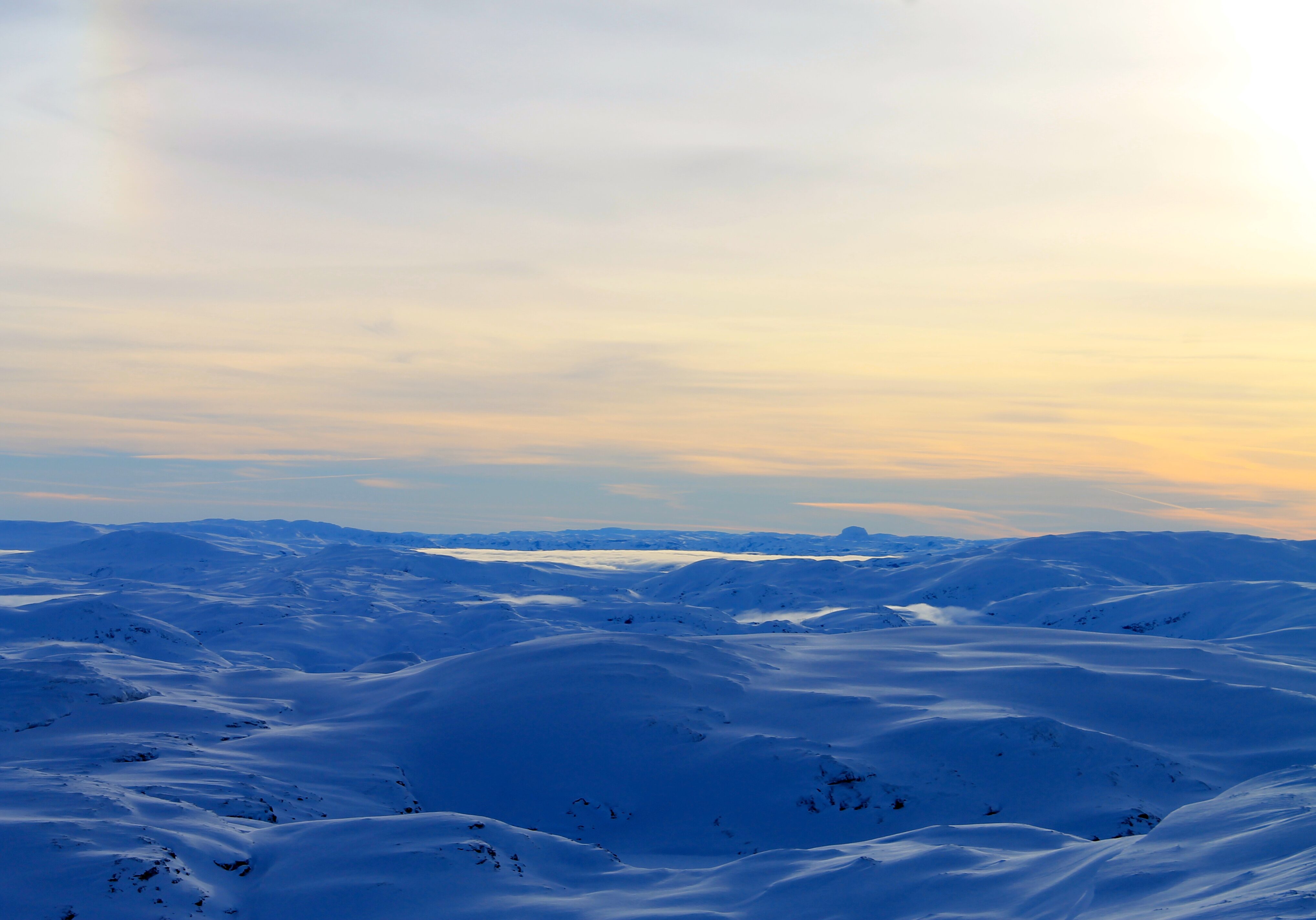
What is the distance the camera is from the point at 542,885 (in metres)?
8.02

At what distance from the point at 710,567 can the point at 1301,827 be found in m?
82.1

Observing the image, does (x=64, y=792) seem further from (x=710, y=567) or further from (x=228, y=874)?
(x=710, y=567)

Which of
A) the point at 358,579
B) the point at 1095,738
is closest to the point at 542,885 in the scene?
the point at 1095,738

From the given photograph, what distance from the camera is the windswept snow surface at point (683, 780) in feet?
23.3

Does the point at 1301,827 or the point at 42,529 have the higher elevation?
the point at 1301,827

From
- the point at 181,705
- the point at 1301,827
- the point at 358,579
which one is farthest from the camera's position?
the point at 358,579

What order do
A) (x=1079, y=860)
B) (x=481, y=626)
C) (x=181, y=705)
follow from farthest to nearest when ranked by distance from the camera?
(x=481, y=626) → (x=181, y=705) → (x=1079, y=860)

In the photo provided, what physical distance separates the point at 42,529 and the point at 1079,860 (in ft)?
683

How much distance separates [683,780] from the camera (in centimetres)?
1288

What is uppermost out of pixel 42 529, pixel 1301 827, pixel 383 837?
pixel 1301 827

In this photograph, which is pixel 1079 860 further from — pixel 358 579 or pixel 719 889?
pixel 358 579

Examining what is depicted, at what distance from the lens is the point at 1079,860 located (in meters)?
7.39

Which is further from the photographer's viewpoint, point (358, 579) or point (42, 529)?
point (42, 529)

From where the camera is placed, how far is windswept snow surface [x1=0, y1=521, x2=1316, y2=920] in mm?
7098
